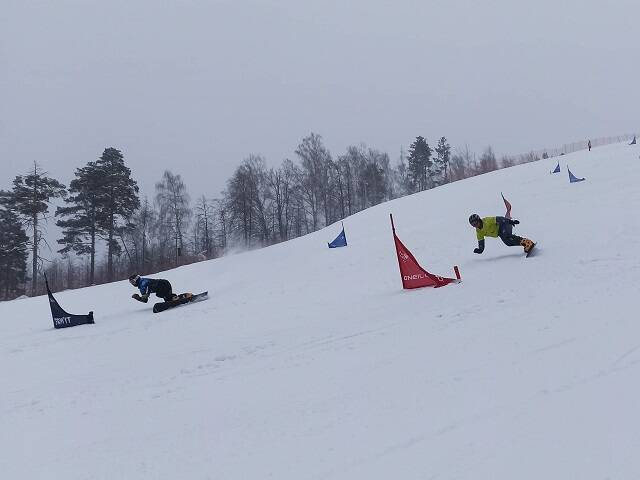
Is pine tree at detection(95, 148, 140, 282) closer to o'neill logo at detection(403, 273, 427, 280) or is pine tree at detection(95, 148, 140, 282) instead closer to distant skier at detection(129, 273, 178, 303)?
distant skier at detection(129, 273, 178, 303)

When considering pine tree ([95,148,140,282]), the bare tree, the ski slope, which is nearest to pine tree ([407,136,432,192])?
the bare tree

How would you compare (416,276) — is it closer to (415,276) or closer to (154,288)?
(415,276)

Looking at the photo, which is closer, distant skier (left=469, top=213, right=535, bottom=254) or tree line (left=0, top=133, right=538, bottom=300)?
distant skier (left=469, top=213, right=535, bottom=254)

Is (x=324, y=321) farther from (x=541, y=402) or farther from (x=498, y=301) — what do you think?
(x=541, y=402)

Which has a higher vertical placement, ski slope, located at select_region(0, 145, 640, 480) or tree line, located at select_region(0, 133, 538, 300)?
tree line, located at select_region(0, 133, 538, 300)

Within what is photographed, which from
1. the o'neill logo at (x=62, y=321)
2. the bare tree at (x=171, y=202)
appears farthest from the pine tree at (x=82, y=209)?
the o'neill logo at (x=62, y=321)

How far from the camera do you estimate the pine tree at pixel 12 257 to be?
37.3m

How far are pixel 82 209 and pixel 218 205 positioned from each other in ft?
89.7

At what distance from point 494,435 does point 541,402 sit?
0.68 metres

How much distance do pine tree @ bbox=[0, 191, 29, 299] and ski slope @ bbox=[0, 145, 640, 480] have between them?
98.2 feet

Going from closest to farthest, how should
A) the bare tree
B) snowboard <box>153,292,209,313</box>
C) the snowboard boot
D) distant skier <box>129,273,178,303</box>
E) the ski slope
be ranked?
the ski slope < the snowboard boot < snowboard <box>153,292,209,313</box> < distant skier <box>129,273,178,303</box> < the bare tree

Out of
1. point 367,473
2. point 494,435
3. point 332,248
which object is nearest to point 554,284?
point 494,435

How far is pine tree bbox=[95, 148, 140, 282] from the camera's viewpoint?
132 feet

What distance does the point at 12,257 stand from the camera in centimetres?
3769
